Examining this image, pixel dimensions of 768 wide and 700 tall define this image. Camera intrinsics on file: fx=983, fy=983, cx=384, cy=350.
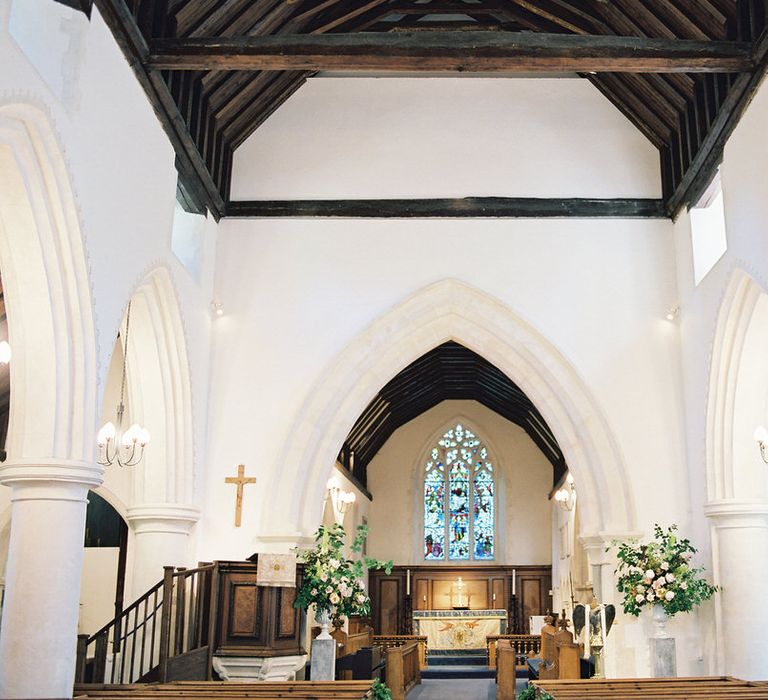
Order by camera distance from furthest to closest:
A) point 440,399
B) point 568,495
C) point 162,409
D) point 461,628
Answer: point 440,399 < point 461,628 < point 568,495 < point 162,409

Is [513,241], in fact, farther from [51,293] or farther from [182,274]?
[51,293]

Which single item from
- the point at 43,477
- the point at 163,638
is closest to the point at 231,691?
the point at 163,638

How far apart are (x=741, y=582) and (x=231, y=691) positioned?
4365 mm

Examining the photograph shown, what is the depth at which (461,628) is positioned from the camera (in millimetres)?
16375

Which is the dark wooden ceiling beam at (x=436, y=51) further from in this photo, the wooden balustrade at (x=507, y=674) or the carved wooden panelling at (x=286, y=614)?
the wooden balustrade at (x=507, y=674)

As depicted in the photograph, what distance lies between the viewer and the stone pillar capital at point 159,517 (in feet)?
27.0

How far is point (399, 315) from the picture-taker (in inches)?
364

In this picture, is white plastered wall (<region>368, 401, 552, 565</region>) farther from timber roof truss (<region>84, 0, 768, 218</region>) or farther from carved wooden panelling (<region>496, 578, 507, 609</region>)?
timber roof truss (<region>84, 0, 768, 218</region>)

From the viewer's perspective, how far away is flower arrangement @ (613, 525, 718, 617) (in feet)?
25.7

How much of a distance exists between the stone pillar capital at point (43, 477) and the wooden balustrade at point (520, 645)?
992 centimetres

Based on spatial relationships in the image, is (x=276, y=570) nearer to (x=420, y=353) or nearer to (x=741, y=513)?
(x=420, y=353)

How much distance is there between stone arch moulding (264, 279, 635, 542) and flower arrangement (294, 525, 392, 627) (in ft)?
2.05

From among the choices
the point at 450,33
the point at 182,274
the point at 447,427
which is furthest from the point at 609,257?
the point at 447,427

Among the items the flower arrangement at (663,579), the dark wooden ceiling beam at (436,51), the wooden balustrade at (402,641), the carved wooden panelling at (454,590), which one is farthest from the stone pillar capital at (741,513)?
the carved wooden panelling at (454,590)
